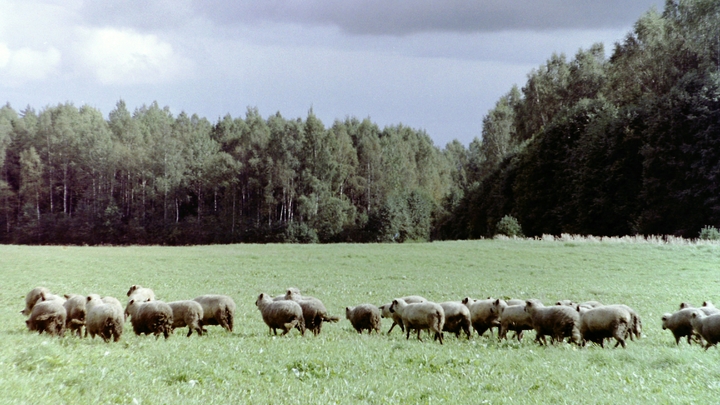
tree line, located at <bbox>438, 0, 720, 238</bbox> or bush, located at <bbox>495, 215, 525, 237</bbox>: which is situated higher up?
tree line, located at <bbox>438, 0, 720, 238</bbox>

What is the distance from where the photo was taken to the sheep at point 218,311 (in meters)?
16.8

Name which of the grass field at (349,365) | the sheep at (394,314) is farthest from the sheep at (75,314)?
the sheep at (394,314)

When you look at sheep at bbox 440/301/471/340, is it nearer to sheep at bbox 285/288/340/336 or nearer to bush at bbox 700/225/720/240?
sheep at bbox 285/288/340/336

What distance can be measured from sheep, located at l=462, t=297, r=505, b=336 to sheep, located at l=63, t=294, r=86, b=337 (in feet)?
35.2

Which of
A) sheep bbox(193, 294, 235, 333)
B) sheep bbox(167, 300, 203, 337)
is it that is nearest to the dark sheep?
sheep bbox(193, 294, 235, 333)

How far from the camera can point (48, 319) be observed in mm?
14727

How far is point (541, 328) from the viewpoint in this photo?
15711mm

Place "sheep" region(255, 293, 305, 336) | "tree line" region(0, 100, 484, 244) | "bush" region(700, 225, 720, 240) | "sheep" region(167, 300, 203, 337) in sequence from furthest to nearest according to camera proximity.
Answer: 1. "tree line" region(0, 100, 484, 244)
2. "bush" region(700, 225, 720, 240)
3. "sheep" region(255, 293, 305, 336)
4. "sheep" region(167, 300, 203, 337)

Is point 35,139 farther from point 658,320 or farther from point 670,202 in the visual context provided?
point 658,320

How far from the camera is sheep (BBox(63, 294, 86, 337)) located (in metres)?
15.4

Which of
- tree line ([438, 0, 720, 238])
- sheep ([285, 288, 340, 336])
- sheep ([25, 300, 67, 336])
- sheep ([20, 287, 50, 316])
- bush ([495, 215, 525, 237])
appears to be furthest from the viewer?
bush ([495, 215, 525, 237])

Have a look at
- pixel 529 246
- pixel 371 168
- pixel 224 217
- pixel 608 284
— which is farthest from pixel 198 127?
pixel 608 284

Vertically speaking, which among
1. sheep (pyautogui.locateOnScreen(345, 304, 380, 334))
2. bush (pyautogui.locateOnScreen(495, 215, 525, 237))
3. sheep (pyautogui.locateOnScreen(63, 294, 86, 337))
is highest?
bush (pyautogui.locateOnScreen(495, 215, 525, 237))

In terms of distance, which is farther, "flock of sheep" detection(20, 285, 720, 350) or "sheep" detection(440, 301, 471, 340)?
"sheep" detection(440, 301, 471, 340)
